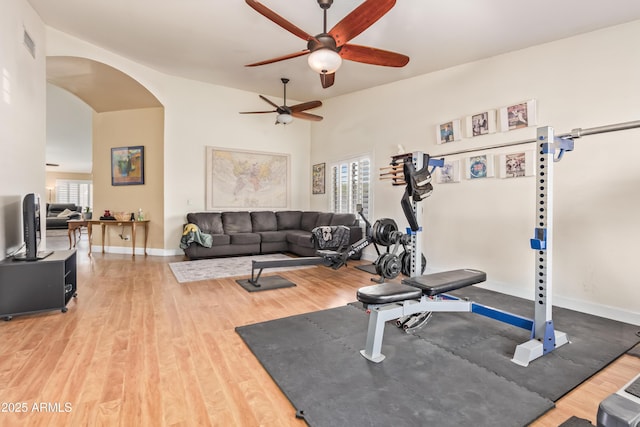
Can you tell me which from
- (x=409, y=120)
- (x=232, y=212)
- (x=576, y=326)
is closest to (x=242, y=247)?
(x=232, y=212)

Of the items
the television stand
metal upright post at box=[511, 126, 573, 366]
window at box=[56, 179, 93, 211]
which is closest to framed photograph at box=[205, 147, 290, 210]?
the television stand

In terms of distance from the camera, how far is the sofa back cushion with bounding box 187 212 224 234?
19.8 ft

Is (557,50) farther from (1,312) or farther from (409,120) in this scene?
(1,312)

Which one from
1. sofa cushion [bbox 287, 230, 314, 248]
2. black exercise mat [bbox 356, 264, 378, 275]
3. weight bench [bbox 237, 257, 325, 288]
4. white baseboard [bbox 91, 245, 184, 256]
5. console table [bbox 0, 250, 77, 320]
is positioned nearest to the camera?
console table [bbox 0, 250, 77, 320]

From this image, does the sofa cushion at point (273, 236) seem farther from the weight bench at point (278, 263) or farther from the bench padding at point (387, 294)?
the bench padding at point (387, 294)

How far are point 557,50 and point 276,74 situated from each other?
4068mm

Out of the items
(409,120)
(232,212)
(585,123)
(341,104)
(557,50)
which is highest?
(341,104)

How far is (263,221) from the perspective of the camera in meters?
6.86

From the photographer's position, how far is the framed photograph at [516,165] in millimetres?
3658

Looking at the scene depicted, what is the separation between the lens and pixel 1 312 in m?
2.71

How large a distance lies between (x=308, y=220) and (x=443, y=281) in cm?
469

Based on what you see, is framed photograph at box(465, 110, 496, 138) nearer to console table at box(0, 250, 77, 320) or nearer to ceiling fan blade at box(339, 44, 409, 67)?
ceiling fan blade at box(339, 44, 409, 67)

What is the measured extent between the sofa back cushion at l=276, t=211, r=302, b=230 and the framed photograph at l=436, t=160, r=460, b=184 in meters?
3.53

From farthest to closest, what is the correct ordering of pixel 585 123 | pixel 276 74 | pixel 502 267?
1. pixel 276 74
2. pixel 502 267
3. pixel 585 123
